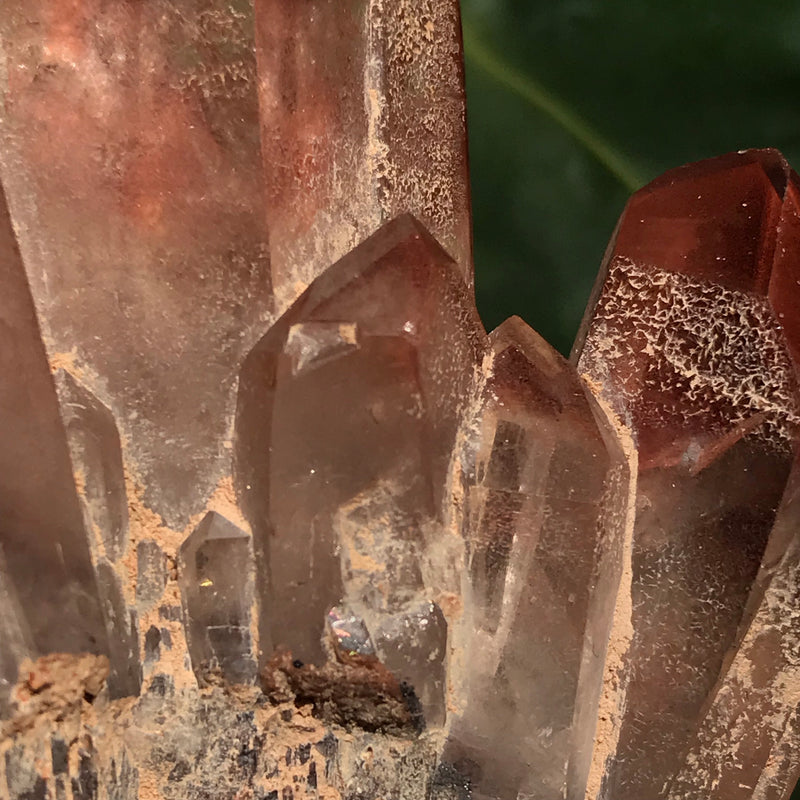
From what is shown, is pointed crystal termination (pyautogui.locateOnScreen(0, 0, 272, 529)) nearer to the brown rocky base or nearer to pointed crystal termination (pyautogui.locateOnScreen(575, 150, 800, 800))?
the brown rocky base

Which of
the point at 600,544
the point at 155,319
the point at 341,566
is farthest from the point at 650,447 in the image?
the point at 155,319

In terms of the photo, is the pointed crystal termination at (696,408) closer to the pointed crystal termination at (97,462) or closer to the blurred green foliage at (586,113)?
the pointed crystal termination at (97,462)

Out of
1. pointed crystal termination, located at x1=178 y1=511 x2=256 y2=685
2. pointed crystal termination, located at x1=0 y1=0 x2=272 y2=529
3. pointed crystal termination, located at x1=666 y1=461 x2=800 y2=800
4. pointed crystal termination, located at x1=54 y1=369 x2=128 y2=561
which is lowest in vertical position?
pointed crystal termination, located at x1=666 y1=461 x2=800 y2=800

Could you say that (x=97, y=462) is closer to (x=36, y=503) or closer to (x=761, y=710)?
(x=36, y=503)

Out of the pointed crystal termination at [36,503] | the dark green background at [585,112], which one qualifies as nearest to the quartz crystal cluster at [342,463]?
the pointed crystal termination at [36,503]

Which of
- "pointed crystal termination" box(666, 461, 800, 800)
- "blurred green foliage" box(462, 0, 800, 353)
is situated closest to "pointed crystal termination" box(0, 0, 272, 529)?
"pointed crystal termination" box(666, 461, 800, 800)

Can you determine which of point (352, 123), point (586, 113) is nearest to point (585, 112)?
point (586, 113)

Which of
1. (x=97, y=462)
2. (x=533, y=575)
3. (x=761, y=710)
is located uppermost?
(x=97, y=462)

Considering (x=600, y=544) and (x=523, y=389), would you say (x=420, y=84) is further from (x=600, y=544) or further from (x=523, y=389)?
(x=600, y=544)
